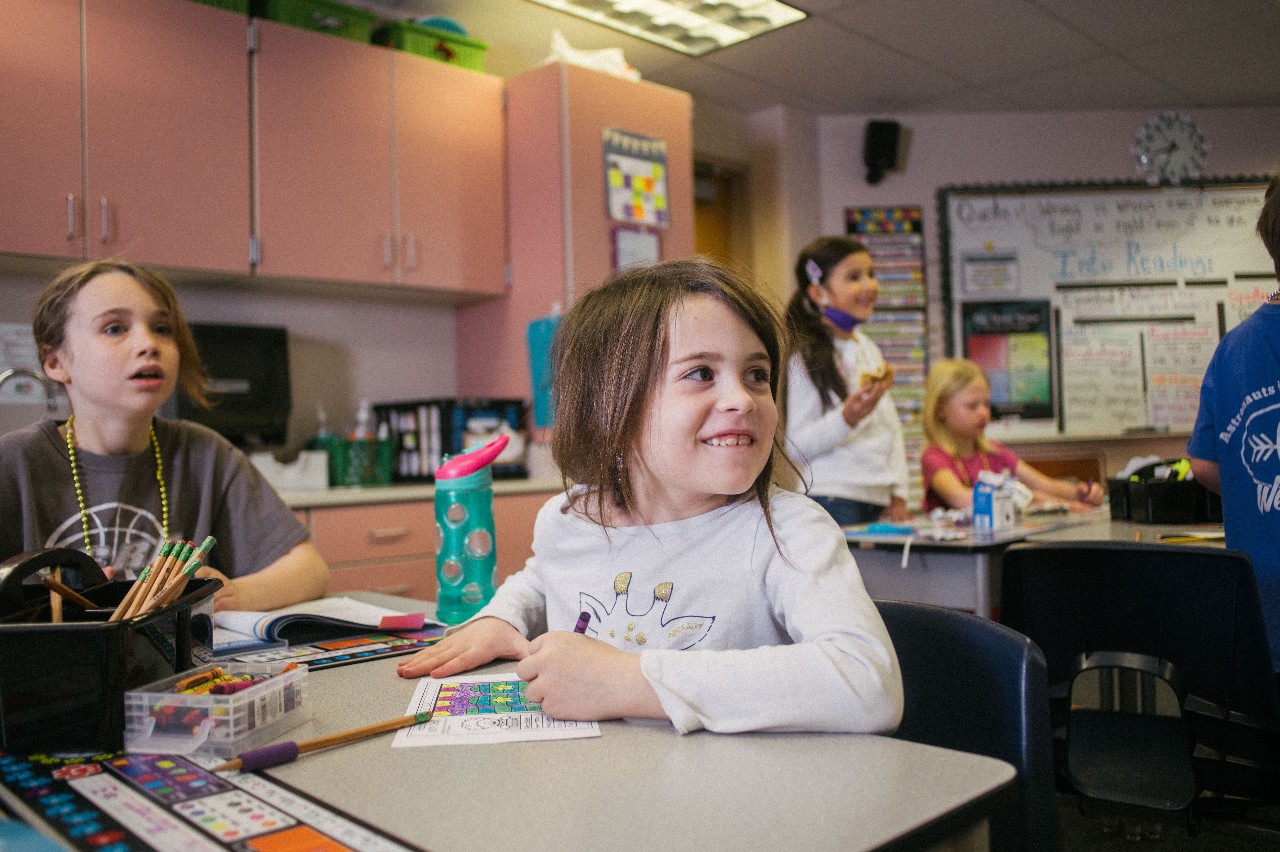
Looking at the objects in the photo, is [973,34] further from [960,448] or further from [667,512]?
[667,512]

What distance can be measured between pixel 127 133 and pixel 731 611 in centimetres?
264

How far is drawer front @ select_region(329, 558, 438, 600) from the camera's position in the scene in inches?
110

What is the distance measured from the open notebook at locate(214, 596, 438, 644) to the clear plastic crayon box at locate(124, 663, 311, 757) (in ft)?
1.32

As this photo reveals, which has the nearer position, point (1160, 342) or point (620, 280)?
point (620, 280)

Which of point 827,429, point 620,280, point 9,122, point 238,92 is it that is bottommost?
point 827,429

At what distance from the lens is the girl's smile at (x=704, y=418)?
97 centimetres

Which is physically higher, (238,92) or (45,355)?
(238,92)

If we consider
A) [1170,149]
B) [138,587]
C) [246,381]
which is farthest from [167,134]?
[1170,149]

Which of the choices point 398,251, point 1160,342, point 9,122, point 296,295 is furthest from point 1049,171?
point 9,122

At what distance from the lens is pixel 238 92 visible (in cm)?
299

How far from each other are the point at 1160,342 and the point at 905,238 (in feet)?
5.04

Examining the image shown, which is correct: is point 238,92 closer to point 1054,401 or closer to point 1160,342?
point 1054,401

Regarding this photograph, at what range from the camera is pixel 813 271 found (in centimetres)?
281

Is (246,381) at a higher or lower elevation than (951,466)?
higher
